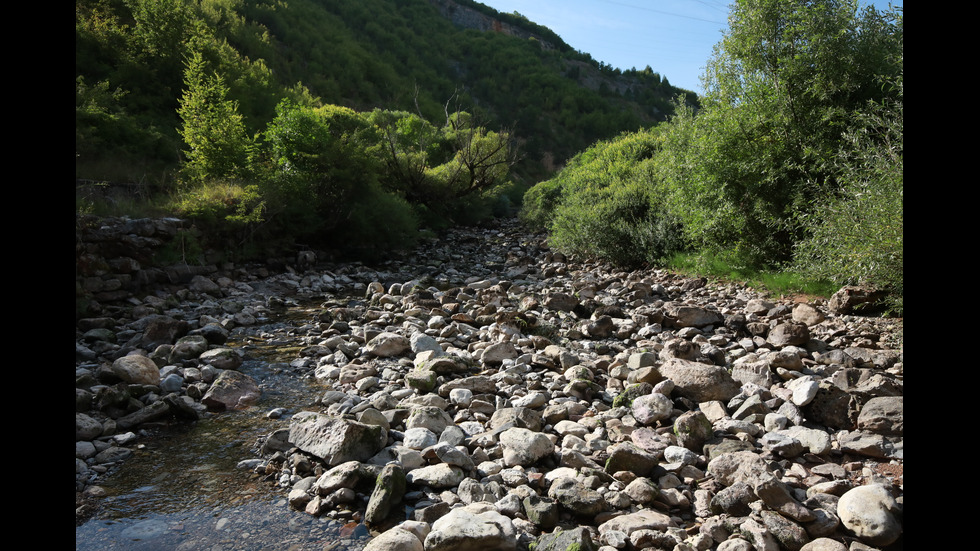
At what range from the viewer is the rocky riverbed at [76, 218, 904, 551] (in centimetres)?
→ 303

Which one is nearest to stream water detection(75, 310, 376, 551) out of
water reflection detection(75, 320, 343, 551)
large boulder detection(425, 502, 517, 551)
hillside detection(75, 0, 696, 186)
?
water reflection detection(75, 320, 343, 551)

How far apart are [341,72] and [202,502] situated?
141 feet

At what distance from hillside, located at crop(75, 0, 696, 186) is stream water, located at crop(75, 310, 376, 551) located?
12.0 m

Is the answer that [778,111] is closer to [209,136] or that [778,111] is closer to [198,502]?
[198,502]

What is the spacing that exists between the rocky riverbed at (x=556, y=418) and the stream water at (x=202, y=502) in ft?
0.34

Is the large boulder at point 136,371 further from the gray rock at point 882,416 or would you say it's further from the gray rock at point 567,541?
the gray rock at point 882,416

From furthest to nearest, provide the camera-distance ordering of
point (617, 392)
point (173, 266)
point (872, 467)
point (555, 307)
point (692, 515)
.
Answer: point (173, 266) < point (555, 307) < point (617, 392) < point (872, 467) < point (692, 515)

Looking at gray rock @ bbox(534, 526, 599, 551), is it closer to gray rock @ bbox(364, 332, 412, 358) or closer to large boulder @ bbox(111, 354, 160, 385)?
gray rock @ bbox(364, 332, 412, 358)

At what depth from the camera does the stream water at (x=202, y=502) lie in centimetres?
312

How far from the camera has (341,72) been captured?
41719mm
